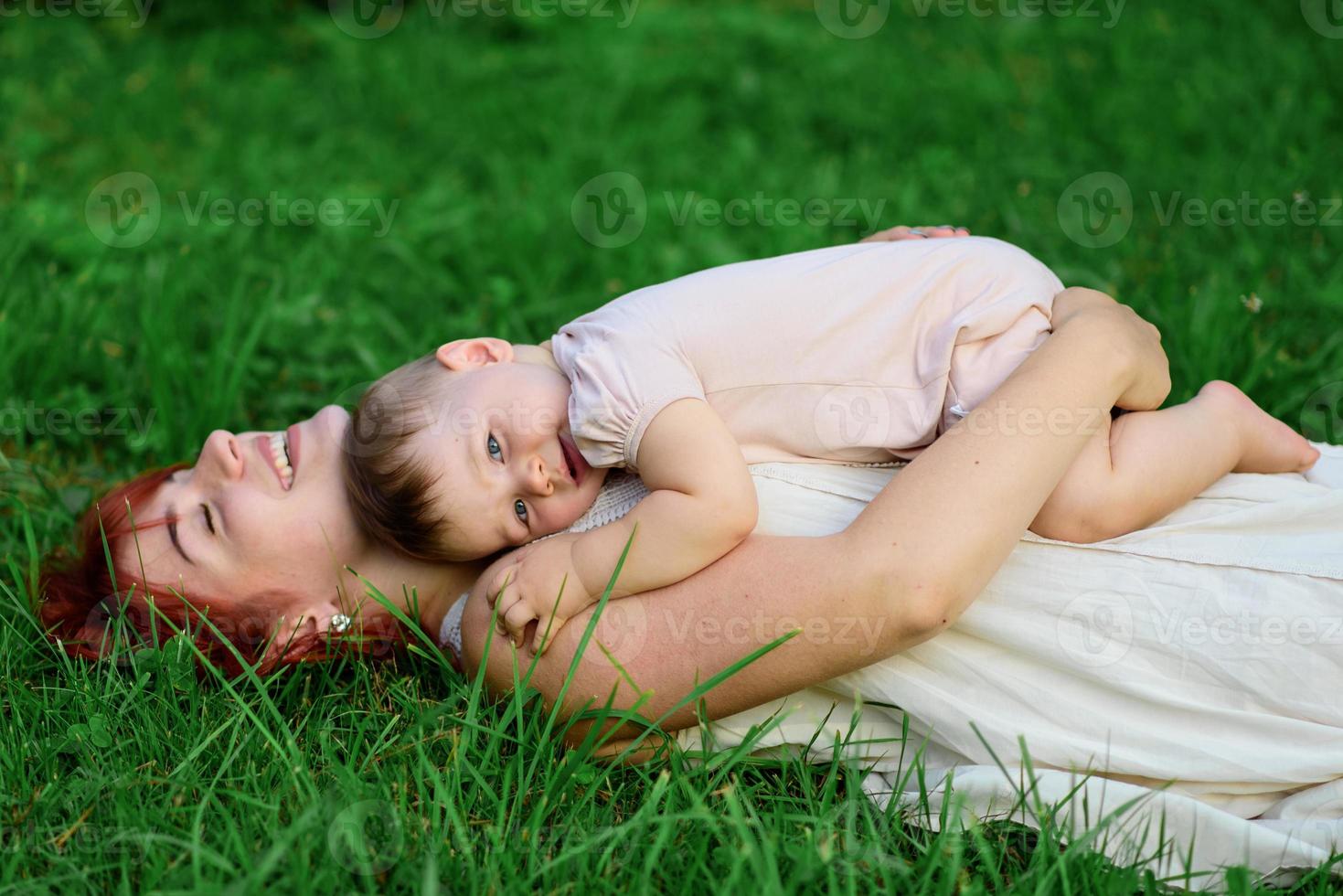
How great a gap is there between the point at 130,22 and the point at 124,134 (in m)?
1.41

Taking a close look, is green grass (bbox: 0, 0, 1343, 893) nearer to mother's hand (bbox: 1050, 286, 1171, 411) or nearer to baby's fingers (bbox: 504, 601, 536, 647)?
baby's fingers (bbox: 504, 601, 536, 647)

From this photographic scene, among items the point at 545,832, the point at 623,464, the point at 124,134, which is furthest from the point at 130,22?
the point at 545,832

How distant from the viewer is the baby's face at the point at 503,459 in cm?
212

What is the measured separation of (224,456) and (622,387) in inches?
33.0

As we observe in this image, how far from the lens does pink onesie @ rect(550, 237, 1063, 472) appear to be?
208 cm

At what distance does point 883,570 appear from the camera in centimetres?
181

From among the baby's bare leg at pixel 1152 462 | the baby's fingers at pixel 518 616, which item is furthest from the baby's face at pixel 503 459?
the baby's bare leg at pixel 1152 462

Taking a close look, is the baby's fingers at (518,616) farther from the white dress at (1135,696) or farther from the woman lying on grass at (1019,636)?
the white dress at (1135,696)

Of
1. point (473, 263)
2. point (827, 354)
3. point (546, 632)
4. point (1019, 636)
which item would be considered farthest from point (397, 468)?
point (473, 263)

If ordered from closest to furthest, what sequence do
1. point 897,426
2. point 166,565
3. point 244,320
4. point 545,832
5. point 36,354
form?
point 545,832
point 897,426
point 166,565
point 36,354
point 244,320

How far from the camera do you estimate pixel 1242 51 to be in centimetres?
518

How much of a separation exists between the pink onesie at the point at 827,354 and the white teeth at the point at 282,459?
2.04 ft

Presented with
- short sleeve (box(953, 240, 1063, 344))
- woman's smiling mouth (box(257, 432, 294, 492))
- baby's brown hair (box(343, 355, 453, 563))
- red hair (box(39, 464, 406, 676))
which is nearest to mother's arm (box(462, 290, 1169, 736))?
short sleeve (box(953, 240, 1063, 344))

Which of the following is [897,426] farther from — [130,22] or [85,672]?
[130,22]
